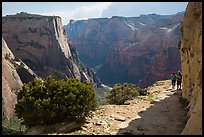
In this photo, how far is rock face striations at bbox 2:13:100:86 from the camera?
10056 centimetres

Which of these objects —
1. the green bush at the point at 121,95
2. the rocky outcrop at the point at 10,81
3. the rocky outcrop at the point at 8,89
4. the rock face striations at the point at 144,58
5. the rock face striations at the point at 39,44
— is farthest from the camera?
the rock face striations at the point at 144,58

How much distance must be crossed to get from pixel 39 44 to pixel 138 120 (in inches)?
3428

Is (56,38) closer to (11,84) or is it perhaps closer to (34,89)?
(11,84)

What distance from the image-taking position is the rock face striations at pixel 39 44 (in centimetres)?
10056

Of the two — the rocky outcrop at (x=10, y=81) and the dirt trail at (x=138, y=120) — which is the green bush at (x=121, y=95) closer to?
the dirt trail at (x=138, y=120)


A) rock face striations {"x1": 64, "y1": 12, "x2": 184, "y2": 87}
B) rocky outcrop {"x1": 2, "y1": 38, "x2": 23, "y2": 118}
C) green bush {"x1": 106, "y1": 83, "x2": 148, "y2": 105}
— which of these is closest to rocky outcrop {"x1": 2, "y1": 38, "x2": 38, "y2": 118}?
rocky outcrop {"x1": 2, "y1": 38, "x2": 23, "y2": 118}

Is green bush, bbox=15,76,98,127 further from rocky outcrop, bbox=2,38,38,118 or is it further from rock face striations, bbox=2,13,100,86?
rock face striations, bbox=2,13,100,86

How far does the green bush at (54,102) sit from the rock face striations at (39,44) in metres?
78.1

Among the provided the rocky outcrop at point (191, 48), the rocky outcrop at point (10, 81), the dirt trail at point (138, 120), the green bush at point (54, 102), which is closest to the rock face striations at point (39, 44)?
the rocky outcrop at point (10, 81)

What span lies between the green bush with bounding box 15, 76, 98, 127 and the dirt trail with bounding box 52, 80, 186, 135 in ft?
3.17

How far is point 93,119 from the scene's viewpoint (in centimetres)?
1884

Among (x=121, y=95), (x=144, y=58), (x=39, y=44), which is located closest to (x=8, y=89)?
(x=121, y=95)

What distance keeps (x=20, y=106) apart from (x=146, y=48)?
432ft

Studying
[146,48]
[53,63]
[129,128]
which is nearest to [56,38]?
[53,63]
